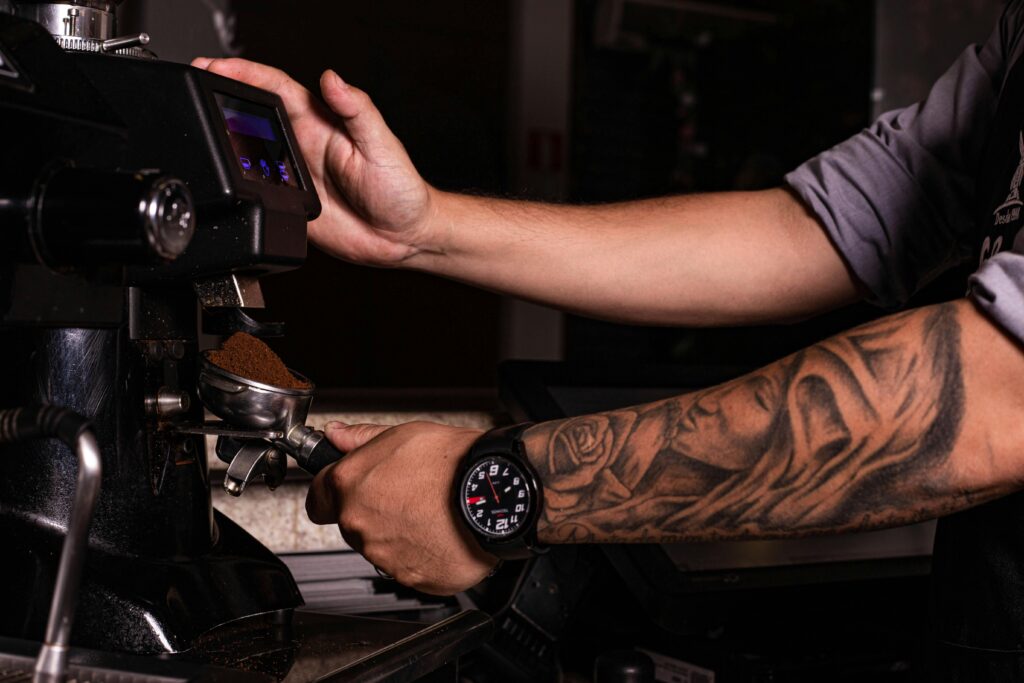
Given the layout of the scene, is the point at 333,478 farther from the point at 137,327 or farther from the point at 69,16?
the point at 69,16

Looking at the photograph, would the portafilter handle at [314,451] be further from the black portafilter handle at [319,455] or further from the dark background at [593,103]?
the dark background at [593,103]

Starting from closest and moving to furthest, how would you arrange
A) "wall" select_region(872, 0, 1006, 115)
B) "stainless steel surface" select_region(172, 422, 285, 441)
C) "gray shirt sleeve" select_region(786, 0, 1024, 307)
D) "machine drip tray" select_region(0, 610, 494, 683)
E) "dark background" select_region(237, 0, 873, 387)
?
1. "machine drip tray" select_region(0, 610, 494, 683)
2. "stainless steel surface" select_region(172, 422, 285, 441)
3. "gray shirt sleeve" select_region(786, 0, 1024, 307)
4. "wall" select_region(872, 0, 1006, 115)
5. "dark background" select_region(237, 0, 873, 387)

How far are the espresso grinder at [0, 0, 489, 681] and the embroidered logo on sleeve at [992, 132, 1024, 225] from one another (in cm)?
50

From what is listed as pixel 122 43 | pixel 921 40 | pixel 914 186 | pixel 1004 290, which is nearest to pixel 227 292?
pixel 122 43

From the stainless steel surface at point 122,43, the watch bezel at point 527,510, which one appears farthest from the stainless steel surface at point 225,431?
the stainless steel surface at point 122,43

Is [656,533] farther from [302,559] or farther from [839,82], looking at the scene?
[839,82]

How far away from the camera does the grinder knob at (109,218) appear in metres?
0.50

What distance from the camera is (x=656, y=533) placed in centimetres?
70

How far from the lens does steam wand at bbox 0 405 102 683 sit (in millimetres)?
459

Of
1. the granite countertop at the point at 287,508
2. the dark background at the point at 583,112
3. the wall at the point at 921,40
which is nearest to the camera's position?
the granite countertop at the point at 287,508

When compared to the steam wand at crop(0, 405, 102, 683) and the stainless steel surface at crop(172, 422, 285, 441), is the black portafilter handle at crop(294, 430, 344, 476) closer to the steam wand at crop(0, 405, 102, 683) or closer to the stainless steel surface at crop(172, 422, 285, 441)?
the stainless steel surface at crop(172, 422, 285, 441)

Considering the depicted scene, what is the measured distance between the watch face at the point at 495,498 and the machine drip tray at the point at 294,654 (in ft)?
0.30

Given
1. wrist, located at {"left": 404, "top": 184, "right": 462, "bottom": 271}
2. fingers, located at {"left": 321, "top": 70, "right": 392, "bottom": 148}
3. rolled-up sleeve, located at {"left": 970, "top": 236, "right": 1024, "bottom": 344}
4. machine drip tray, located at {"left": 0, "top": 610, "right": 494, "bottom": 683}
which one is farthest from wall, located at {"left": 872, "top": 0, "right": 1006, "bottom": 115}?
machine drip tray, located at {"left": 0, "top": 610, "right": 494, "bottom": 683}

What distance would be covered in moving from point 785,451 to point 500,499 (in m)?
0.18
